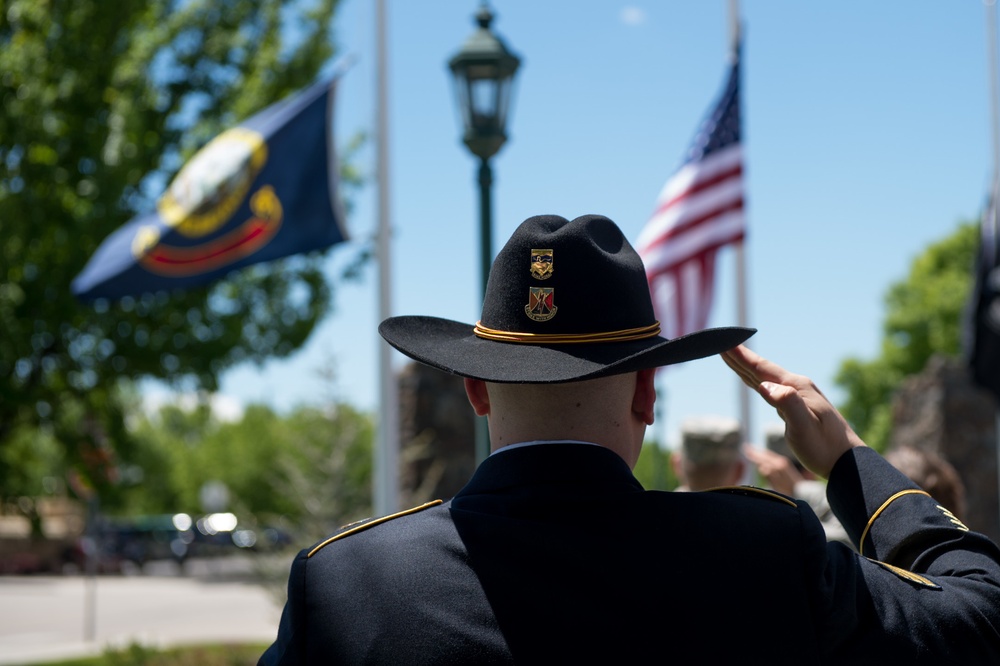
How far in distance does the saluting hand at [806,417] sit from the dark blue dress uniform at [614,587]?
0.58ft

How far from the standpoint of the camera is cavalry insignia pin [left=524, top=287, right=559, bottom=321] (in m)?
1.85

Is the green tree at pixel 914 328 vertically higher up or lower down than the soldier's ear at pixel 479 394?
lower down

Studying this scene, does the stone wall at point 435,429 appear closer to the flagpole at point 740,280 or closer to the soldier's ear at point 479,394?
the flagpole at point 740,280

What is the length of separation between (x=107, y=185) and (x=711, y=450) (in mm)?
9708

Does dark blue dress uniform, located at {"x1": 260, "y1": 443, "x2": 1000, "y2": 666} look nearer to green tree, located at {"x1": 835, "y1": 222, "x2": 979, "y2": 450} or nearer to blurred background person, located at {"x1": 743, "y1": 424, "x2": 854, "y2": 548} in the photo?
blurred background person, located at {"x1": 743, "y1": 424, "x2": 854, "y2": 548}

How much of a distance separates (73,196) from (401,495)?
5265mm

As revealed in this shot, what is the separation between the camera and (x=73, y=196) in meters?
12.7

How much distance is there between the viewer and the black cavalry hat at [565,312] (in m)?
1.79

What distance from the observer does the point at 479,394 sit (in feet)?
6.17

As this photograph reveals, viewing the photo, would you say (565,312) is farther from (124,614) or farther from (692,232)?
(124,614)

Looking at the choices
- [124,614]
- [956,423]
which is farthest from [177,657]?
[124,614]

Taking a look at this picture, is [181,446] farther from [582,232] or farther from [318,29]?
[582,232]

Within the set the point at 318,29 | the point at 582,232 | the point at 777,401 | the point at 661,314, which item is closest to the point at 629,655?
the point at 777,401

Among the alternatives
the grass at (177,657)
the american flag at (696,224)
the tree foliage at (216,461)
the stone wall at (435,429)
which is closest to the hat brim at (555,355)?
the american flag at (696,224)
